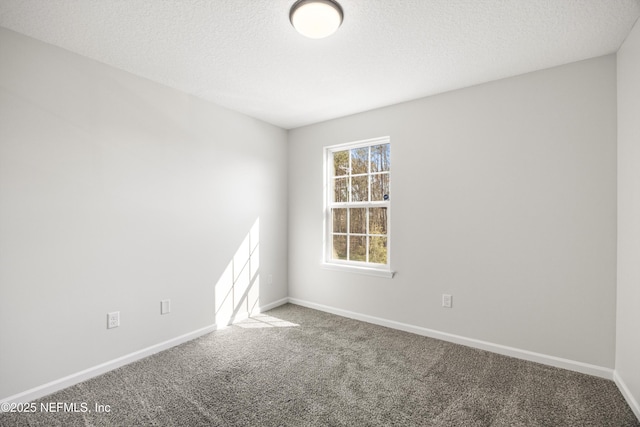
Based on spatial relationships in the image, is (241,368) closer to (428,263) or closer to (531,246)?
(428,263)

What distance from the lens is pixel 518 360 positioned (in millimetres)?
2502

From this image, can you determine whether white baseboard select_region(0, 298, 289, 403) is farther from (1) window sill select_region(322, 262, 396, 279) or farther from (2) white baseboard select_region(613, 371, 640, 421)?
(2) white baseboard select_region(613, 371, 640, 421)

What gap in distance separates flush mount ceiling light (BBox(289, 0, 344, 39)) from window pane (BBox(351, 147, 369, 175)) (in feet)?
6.15

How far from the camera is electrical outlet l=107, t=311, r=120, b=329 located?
92.7 inches

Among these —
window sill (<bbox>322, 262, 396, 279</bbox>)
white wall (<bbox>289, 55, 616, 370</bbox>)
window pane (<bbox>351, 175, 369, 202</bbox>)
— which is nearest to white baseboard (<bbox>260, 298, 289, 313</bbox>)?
window sill (<bbox>322, 262, 396, 279</bbox>)

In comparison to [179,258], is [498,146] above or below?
above

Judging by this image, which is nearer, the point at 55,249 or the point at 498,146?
the point at 55,249

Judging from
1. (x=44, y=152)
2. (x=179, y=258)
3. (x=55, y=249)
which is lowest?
(x=179, y=258)

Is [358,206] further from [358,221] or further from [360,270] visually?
[360,270]

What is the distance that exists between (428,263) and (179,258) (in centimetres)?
249

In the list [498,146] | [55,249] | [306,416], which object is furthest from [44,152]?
[498,146]

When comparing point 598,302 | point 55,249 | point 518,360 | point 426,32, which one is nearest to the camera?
point 426,32

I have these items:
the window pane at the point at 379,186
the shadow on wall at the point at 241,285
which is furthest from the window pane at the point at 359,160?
the shadow on wall at the point at 241,285

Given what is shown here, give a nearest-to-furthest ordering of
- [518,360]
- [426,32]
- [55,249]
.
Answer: [426,32], [55,249], [518,360]
